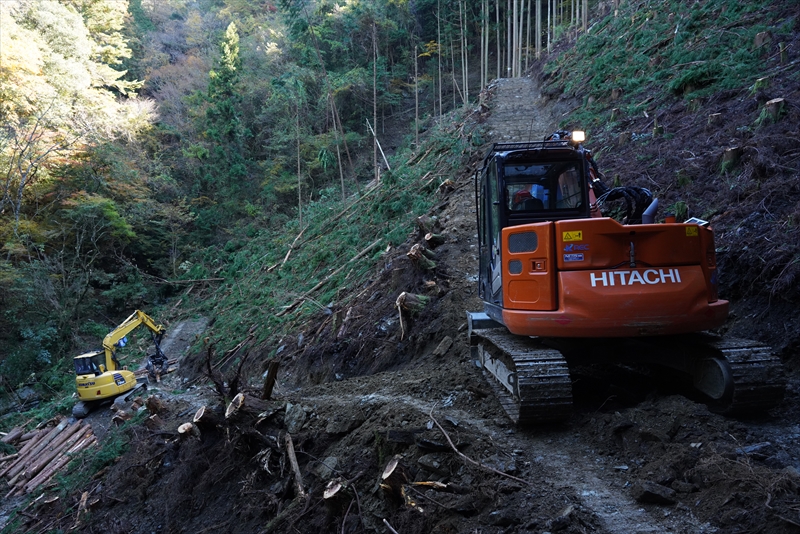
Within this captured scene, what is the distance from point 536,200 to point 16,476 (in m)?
13.6

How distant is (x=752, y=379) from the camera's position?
4.04m

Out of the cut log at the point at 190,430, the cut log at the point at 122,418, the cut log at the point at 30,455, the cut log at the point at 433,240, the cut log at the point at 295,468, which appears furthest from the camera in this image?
the cut log at the point at 30,455

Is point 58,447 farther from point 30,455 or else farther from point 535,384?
point 535,384

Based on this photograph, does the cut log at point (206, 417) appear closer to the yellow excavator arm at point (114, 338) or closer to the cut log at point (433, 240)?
the cut log at point (433, 240)

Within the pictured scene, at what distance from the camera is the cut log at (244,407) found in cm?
622

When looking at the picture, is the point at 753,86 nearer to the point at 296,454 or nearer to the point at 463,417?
the point at 463,417

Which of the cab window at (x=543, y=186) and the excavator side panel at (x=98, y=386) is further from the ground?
the cab window at (x=543, y=186)

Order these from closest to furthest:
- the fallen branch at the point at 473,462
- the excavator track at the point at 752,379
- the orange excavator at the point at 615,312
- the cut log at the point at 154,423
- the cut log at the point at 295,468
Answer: the fallen branch at the point at 473,462 → the excavator track at the point at 752,379 → the orange excavator at the point at 615,312 → the cut log at the point at 295,468 → the cut log at the point at 154,423

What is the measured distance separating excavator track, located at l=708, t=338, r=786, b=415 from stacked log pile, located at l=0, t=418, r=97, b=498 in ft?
42.4

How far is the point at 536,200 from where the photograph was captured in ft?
17.7

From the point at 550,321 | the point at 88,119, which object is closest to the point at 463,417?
the point at 550,321

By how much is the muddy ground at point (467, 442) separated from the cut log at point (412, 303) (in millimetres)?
179

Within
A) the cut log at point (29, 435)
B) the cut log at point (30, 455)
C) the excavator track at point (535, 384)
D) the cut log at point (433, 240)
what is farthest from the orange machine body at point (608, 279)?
the cut log at point (29, 435)

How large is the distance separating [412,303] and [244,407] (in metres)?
3.49
